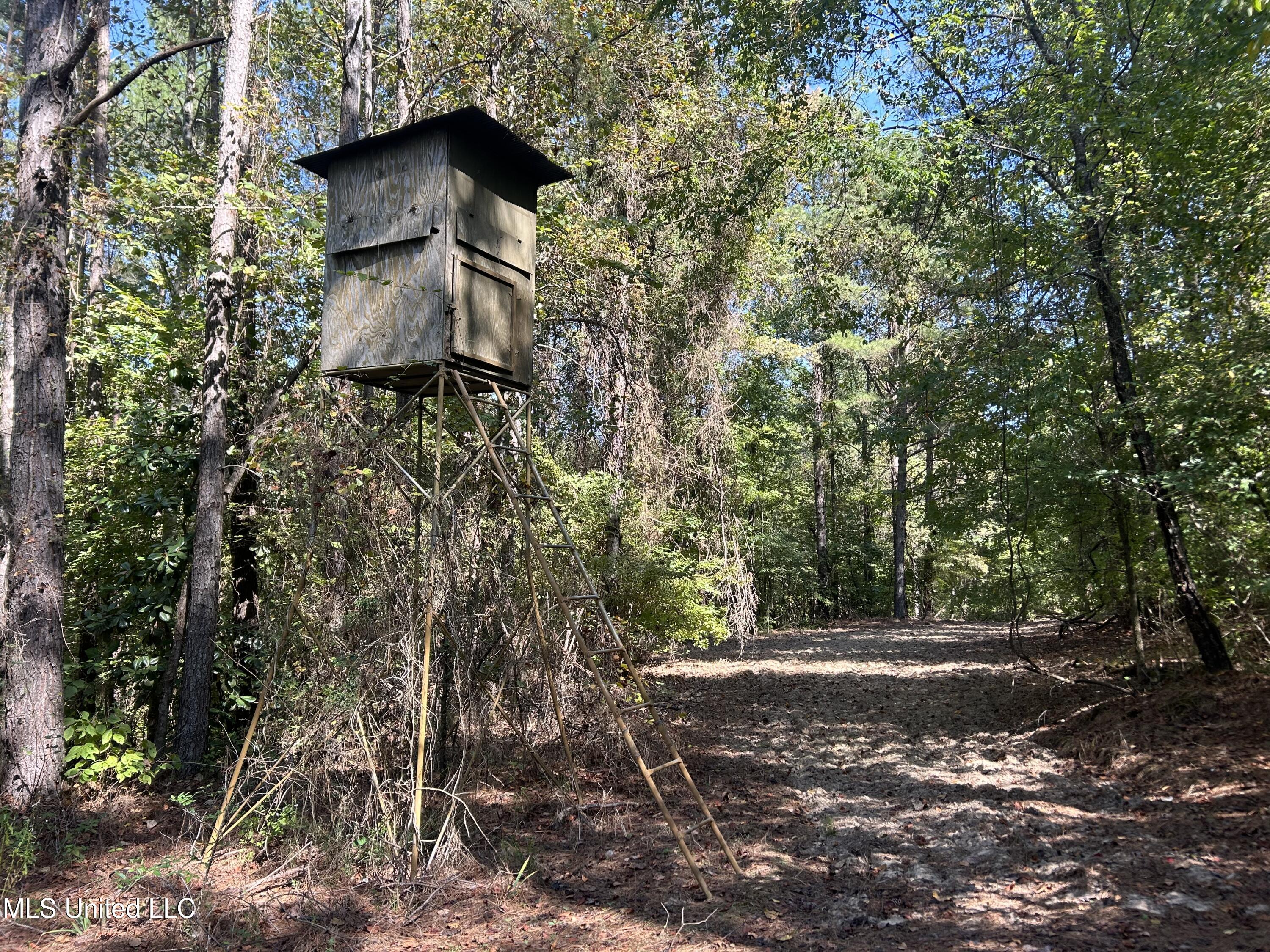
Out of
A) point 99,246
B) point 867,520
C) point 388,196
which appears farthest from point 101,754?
point 867,520

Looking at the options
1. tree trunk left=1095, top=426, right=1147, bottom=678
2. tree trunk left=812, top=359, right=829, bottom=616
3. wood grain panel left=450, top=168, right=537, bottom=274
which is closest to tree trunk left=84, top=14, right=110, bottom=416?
wood grain panel left=450, top=168, right=537, bottom=274

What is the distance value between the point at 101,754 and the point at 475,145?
19.8ft

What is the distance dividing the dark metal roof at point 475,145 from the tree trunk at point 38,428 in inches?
86.4

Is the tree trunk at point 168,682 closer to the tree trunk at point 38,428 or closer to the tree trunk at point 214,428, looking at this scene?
the tree trunk at point 214,428

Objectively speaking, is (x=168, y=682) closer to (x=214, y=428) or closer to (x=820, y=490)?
(x=214, y=428)

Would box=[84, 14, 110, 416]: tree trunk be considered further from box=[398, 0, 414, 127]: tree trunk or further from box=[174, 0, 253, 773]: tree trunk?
box=[398, 0, 414, 127]: tree trunk

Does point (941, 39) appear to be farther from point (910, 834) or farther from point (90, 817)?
point (90, 817)

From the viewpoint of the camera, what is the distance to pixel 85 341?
850 centimetres

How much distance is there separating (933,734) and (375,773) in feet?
21.0

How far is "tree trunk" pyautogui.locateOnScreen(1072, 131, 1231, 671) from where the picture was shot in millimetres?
7707

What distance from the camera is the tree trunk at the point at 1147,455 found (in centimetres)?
771

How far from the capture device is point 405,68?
30.3 feet

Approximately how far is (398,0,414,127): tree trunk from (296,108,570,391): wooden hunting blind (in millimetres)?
3343

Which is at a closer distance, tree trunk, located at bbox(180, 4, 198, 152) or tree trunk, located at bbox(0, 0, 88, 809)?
tree trunk, located at bbox(0, 0, 88, 809)
